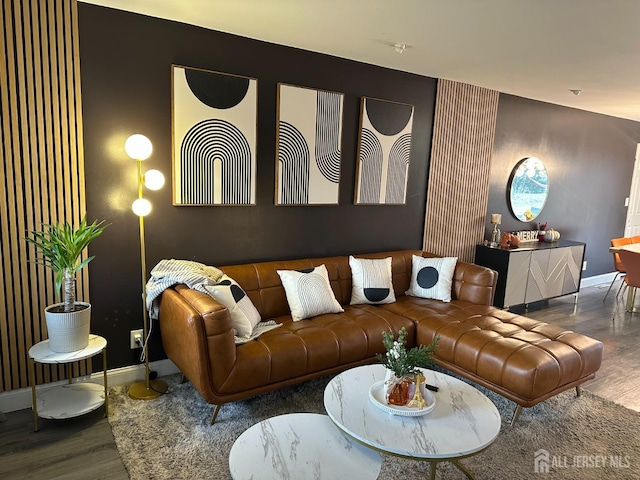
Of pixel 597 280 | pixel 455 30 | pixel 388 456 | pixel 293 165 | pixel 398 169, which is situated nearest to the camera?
pixel 388 456

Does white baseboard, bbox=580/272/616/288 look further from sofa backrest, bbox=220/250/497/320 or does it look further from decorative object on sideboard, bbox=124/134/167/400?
decorative object on sideboard, bbox=124/134/167/400

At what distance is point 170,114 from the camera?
2.98 metres

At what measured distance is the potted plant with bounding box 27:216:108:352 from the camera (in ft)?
7.88

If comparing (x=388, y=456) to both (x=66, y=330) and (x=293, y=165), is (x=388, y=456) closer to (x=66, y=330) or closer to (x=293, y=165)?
(x=66, y=330)

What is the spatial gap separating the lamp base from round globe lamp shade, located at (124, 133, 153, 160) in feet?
4.97

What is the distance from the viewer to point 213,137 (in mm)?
3131

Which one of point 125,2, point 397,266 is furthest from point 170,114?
point 397,266

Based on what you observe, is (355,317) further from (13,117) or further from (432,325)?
(13,117)

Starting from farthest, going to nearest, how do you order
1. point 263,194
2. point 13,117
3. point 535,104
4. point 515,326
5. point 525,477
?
1. point 535,104
2. point 263,194
3. point 515,326
4. point 13,117
5. point 525,477

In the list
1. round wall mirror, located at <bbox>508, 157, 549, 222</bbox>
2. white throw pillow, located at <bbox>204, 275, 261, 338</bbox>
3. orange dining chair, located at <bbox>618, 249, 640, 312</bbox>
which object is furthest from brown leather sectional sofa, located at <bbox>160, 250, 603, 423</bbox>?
orange dining chair, located at <bbox>618, 249, 640, 312</bbox>

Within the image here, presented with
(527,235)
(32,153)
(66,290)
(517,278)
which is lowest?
(517,278)

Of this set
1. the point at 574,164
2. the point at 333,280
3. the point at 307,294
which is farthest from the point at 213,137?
the point at 574,164

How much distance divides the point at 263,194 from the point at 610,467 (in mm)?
2804

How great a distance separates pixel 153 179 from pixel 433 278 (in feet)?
8.11
